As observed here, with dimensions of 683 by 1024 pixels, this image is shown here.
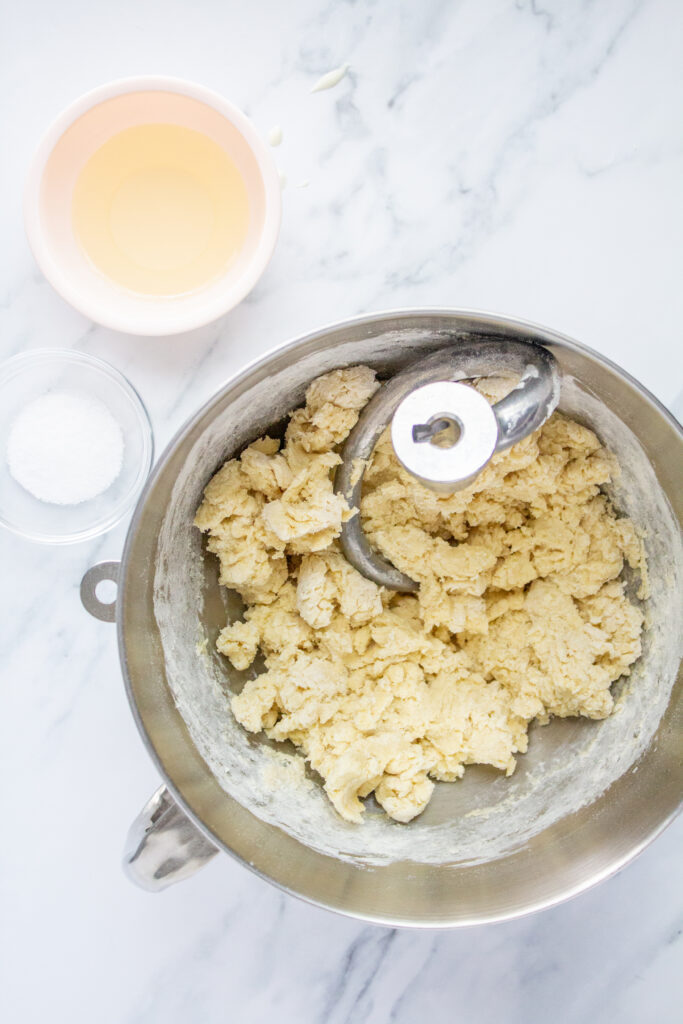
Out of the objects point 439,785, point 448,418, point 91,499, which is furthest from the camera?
point 91,499

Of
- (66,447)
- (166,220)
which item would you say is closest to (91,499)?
(66,447)

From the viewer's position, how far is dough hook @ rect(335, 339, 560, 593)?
787 mm

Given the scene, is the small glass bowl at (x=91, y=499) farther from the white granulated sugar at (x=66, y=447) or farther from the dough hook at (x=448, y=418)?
the dough hook at (x=448, y=418)

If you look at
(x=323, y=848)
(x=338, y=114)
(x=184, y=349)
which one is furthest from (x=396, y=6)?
(x=323, y=848)

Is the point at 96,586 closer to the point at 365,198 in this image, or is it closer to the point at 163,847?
the point at 163,847

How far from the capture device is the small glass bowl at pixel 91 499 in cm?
117

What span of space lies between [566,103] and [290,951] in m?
1.32

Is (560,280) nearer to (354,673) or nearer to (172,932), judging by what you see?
(354,673)

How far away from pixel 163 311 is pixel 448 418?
19.6 inches

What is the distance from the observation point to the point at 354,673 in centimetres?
107

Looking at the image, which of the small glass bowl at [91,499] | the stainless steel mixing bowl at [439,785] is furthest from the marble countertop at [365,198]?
the stainless steel mixing bowl at [439,785]

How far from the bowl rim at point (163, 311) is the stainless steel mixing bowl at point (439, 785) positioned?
185 mm

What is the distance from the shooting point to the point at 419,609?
109 centimetres

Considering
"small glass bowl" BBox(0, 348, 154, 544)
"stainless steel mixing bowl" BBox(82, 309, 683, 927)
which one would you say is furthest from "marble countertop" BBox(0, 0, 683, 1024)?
"stainless steel mixing bowl" BBox(82, 309, 683, 927)
